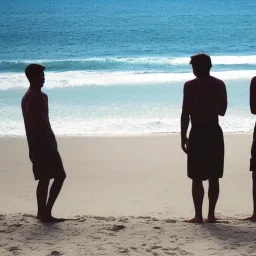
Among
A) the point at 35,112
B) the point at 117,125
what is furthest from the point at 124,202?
the point at 117,125

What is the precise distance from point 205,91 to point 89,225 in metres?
1.58

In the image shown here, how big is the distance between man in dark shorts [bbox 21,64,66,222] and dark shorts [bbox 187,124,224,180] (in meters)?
1.19

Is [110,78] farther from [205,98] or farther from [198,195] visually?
[205,98]

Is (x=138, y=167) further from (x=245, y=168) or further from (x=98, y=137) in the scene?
(x=98, y=137)

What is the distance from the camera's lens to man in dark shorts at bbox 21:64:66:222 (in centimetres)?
554

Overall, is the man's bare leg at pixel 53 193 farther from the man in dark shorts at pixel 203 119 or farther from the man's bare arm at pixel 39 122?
the man in dark shorts at pixel 203 119

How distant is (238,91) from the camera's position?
17406mm

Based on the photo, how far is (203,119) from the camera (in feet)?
18.2

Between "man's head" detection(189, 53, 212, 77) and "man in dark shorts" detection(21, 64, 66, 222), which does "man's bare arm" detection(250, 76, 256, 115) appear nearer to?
"man's head" detection(189, 53, 212, 77)

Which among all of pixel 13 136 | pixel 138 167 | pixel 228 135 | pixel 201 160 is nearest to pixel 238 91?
pixel 228 135

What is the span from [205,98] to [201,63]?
31 centimetres

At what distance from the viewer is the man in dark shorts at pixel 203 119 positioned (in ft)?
18.1

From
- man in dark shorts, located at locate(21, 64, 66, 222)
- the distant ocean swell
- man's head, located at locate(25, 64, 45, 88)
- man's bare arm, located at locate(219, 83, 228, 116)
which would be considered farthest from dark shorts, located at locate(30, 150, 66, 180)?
the distant ocean swell

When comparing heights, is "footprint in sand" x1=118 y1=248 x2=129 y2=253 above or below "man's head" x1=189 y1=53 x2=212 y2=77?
below
